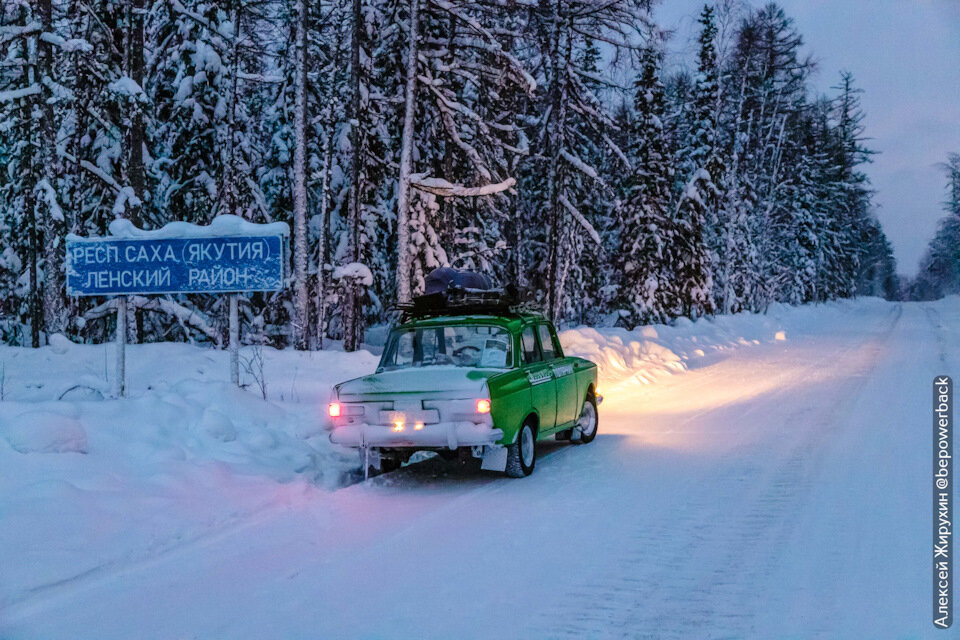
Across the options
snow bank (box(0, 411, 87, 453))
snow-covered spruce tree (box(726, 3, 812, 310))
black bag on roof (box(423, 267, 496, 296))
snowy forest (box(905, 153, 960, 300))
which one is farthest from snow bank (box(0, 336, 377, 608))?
snowy forest (box(905, 153, 960, 300))

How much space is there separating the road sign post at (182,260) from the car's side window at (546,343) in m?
3.61

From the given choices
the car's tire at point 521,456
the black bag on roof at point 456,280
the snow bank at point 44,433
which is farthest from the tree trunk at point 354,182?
the snow bank at point 44,433

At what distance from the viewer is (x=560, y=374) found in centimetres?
1131

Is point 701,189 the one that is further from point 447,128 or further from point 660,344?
point 447,128

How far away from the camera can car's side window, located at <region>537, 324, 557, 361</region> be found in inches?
450

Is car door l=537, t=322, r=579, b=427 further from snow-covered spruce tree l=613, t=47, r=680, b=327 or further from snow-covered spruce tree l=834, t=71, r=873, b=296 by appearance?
snow-covered spruce tree l=834, t=71, r=873, b=296

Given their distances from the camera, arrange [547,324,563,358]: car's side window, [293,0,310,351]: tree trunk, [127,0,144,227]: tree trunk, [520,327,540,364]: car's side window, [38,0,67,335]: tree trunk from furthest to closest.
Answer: [127,0,144,227]: tree trunk, [38,0,67,335]: tree trunk, [293,0,310,351]: tree trunk, [547,324,563,358]: car's side window, [520,327,540,364]: car's side window

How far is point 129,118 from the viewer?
22.0 m

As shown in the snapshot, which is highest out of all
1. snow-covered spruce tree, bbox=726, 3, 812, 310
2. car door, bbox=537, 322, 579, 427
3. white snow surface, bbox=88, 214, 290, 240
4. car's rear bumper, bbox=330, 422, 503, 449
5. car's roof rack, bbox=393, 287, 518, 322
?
snow-covered spruce tree, bbox=726, 3, 812, 310

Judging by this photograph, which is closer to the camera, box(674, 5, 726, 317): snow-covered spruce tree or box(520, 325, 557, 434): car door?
box(520, 325, 557, 434): car door

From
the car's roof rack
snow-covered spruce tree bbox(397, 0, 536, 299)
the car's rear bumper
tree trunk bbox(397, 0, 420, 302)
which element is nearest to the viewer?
the car's rear bumper

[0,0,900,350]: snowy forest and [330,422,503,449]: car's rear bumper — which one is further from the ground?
[0,0,900,350]: snowy forest

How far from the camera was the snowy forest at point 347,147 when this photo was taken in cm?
2127

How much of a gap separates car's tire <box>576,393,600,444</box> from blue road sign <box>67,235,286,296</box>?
458 centimetres
